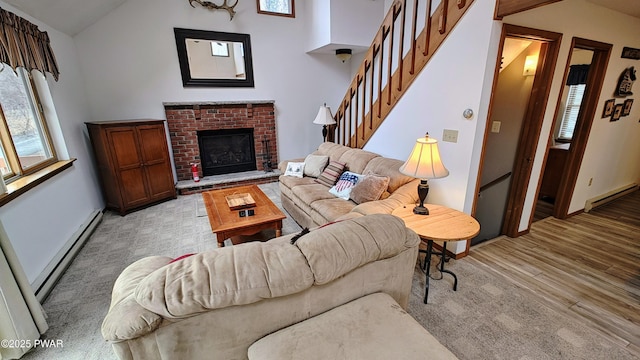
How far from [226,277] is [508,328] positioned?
76.7 inches

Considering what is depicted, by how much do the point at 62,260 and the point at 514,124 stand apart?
15.8 feet

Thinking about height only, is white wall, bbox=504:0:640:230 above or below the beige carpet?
above

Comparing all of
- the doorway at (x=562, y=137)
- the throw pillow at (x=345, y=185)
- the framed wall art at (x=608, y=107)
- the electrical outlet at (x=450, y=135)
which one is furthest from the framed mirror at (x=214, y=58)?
the framed wall art at (x=608, y=107)

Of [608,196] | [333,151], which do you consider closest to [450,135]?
[333,151]

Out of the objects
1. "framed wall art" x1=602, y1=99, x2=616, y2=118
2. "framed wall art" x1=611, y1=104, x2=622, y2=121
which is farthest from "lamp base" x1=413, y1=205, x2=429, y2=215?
"framed wall art" x1=611, y1=104, x2=622, y2=121

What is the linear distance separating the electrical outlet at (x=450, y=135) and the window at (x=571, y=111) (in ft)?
11.4

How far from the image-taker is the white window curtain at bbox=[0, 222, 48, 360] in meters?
1.61

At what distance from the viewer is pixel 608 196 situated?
3.95 metres

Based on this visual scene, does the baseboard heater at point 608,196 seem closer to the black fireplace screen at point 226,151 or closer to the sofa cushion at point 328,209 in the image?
the sofa cushion at point 328,209

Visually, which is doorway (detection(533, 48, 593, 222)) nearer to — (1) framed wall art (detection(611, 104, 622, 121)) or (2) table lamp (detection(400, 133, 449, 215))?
(1) framed wall art (detection(611, 104, 622, 121))

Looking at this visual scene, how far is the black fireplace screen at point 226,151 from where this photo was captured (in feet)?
15.9

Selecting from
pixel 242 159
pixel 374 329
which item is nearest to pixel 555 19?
pixel 374 329

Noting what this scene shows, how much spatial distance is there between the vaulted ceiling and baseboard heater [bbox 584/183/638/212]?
2.30 m

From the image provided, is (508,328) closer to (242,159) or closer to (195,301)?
(195,301)
